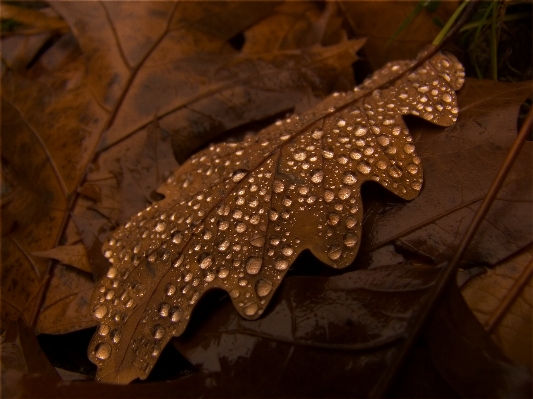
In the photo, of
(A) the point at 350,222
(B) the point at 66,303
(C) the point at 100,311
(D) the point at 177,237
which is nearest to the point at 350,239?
(A) the point at 350,222

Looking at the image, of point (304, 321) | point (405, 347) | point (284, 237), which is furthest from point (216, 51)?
point (405, 347)

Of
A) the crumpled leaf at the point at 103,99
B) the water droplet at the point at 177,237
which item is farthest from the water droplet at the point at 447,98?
the water droplet at the point at 177,237

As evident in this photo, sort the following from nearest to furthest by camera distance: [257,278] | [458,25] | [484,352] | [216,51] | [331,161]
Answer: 1. [484,352]
2. [257,278]
3. [331,161]
4. [458,25]
5. [216,51]

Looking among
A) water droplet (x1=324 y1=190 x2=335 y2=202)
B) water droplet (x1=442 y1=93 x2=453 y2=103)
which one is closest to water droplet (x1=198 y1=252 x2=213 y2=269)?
water droplet (x1=324 y1=190 x2=335 y2=202)

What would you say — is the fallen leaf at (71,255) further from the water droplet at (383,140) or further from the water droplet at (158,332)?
the water droplet at (383,140)

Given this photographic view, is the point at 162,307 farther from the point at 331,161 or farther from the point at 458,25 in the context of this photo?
the point at 458,25

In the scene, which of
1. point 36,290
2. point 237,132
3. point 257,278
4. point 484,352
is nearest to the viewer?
point 484,352

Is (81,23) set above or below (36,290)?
above
